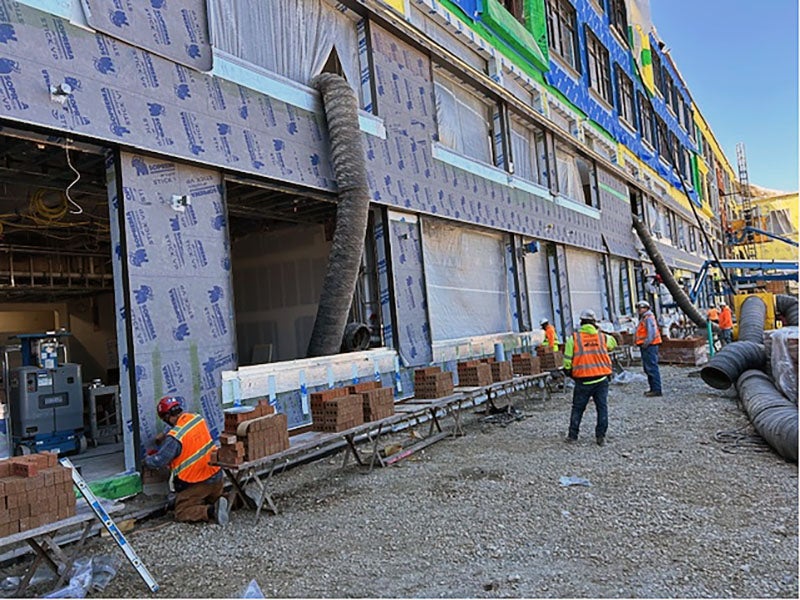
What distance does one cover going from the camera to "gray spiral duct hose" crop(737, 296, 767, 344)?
15.0 metres

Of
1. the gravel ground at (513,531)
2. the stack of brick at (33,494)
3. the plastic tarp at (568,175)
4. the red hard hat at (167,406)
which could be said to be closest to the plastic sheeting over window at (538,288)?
the plastic tarp at (568,175)

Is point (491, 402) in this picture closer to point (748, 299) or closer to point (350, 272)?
point (350, 272)

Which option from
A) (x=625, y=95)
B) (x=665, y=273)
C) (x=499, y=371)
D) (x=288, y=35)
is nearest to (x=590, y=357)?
(x=499, y=371)

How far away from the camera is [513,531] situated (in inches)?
193

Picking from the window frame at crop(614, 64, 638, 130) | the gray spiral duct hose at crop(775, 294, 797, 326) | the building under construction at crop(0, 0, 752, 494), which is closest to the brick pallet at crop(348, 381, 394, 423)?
the building under construction at crop(0, 0, 752, 494)

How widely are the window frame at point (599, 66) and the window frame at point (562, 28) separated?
1054mm

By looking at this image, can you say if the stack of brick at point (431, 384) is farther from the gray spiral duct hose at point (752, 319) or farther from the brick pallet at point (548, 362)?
the gray spiral duct hose at point (752, 319)

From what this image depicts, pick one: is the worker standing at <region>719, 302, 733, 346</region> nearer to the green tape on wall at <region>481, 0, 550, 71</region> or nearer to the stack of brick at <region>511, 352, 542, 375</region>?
the green tape on wall at <region>481, 0, 550, 71</region>

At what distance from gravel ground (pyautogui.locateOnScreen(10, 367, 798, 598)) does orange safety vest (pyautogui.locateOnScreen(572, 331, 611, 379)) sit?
37.3 inches

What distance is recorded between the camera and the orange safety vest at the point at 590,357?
7.94m

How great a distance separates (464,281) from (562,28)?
11.1 meters

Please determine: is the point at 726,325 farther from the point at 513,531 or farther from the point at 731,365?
the point at 513,531

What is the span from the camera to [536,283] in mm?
15938

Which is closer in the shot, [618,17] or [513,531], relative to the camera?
[513,531]
